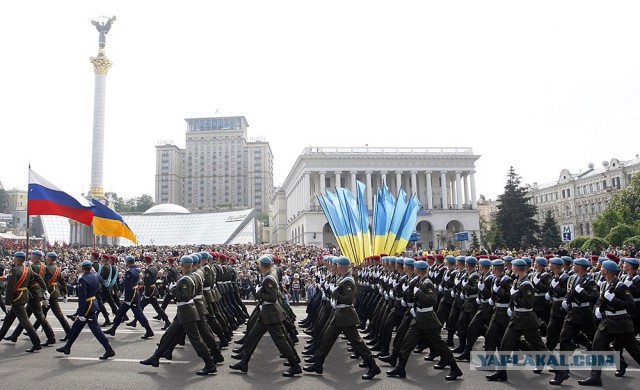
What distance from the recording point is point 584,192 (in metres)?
85.1

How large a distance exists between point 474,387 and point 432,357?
73.9 inches

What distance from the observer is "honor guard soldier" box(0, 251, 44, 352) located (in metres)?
9.89

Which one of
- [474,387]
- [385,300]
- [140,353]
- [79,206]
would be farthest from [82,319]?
[79,206]

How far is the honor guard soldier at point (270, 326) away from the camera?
815 centimetres

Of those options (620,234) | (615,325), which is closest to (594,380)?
(615,325)

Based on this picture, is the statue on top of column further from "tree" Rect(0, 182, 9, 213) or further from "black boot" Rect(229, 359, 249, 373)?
"tree" Rect(0, 182, 9, 213)

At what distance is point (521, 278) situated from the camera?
26.4ft

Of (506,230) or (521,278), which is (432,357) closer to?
(521,278)

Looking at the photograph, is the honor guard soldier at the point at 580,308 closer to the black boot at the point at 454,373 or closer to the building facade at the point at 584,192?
the black boot at the point at 454,373

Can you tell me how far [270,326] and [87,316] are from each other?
3.71 m

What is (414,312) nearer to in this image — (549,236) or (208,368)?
(208,368)

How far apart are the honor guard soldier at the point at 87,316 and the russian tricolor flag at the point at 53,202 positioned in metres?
8.17

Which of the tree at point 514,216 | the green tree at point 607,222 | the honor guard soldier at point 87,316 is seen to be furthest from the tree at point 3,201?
the honor guard soldier at point 87,316

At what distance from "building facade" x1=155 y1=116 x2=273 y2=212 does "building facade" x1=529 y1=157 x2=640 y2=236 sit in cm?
7952
